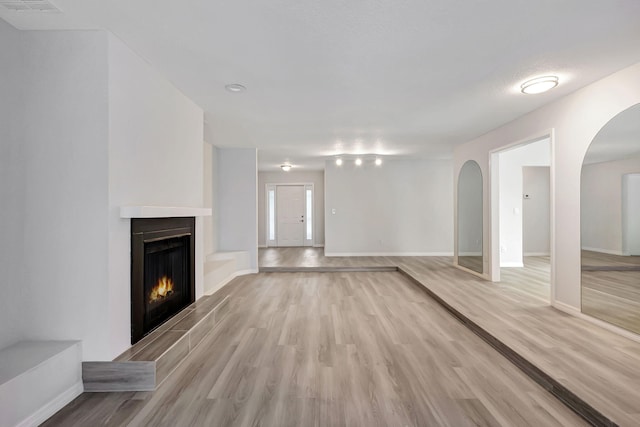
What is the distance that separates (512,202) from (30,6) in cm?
737

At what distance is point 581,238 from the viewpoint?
3342 mm

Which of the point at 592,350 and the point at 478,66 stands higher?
the point at 478,66

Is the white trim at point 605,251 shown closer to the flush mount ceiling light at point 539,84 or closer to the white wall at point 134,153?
the flush mount ceiling light at point 539,84

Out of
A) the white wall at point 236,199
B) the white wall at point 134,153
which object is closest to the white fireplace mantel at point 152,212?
the white wall at point 134,153

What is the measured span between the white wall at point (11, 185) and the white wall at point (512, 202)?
7154 mm

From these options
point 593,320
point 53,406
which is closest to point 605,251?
point 593,320

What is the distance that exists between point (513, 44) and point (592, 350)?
2470mm

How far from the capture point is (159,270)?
9.64 feet

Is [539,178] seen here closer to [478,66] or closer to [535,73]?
Result: [535,73]

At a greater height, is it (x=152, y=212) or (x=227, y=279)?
(x=152, y=212)

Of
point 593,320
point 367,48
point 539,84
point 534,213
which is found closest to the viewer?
point 367,48

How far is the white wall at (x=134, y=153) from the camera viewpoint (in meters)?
2.27

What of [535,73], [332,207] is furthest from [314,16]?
[332,207]

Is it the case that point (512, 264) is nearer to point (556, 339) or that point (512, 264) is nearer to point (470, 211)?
point (470, 211)
